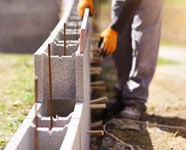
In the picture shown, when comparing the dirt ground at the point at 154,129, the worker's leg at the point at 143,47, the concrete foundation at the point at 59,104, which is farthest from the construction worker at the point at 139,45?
the concrete foundation at the point at 59,104

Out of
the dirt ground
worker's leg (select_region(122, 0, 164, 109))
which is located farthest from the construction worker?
the dirt ground

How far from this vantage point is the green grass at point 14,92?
3.80m

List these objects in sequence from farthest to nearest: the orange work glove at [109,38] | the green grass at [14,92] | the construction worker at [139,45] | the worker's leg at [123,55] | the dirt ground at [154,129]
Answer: the worker's leg at [123,55] → the construction worker at [139,45] → the orange work glove at [109,38] → the dirt ground at [154,129] → the green grass at [14,92]

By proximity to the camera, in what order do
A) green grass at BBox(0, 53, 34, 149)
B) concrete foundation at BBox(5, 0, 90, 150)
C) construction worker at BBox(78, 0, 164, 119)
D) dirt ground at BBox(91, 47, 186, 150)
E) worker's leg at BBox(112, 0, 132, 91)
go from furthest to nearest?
worker's leg at BBox(112, 0, 132, 91) < construction worker at BBox(78, 0, 164, 119) < dirt ground at BBox(91, 47, 186, 150) < green grass at BBox(0, 53, 34, 149) < concrete foundation at BBox(5, 0, 90, 150)

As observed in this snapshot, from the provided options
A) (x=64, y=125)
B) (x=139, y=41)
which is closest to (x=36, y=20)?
(x=139, y=41)

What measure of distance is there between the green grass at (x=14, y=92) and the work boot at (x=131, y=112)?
97 cm

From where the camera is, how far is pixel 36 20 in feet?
33.0

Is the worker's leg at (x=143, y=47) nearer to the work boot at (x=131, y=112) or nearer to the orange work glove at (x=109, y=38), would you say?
the work boot at (x=131, y=112)

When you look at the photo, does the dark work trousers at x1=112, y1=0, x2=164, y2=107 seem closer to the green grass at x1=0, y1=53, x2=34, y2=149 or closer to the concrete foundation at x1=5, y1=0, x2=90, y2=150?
the concrete foundation at x1=5, y1=0, x2=90, y2=150

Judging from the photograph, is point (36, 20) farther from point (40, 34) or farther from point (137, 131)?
point (137, 131)

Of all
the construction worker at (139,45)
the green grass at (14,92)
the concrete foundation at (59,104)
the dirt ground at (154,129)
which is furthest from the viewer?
the construction worker at (139,45)

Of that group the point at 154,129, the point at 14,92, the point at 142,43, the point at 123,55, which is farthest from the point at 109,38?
the point at 14,92

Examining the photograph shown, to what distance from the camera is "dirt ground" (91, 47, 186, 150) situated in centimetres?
414

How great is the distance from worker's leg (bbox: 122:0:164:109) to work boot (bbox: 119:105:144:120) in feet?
0.19
